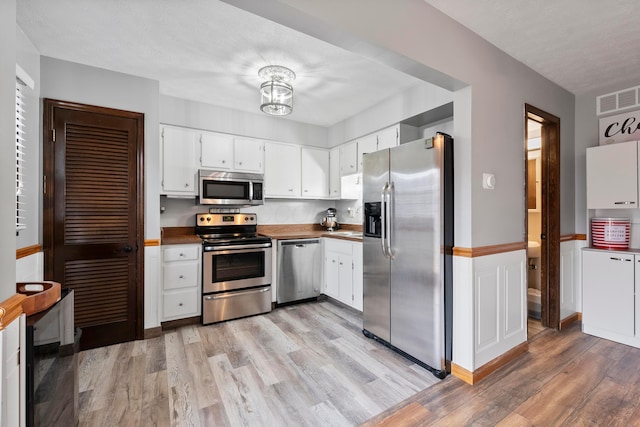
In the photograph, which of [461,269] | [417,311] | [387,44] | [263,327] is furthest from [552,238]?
[263,327]

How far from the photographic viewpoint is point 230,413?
179cm

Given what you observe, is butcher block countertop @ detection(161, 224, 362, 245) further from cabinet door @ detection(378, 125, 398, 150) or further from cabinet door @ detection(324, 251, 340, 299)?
cabinet door @ detection(378, 125, 398, 150)

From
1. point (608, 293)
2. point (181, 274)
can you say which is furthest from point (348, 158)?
point (608, 293)

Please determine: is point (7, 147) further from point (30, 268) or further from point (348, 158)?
point (348, 158)

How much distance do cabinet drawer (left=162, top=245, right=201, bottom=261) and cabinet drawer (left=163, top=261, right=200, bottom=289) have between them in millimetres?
63

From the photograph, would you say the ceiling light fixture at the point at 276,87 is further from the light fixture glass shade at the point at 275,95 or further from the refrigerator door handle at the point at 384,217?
the refrigerator door handle at the point at 384,217

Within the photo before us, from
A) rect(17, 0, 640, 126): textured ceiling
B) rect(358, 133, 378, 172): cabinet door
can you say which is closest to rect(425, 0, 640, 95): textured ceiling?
rect(17, 0, 640, 126): textured ceiling

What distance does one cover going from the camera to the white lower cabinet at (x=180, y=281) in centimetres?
306

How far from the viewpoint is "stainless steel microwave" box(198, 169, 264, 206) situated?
3492 mm

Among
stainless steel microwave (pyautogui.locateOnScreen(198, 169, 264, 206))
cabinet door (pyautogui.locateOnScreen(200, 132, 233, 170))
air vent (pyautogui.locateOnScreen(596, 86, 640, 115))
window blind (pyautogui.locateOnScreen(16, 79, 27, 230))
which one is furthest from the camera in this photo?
cabinet door (pyautogui.locateOnScreen(200, 132, 233, 170))

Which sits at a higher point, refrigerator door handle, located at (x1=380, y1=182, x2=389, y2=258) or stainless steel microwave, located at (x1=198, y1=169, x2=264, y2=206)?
stainless steel microwave, located at (x1=198, y1=169, x2=264, y2=206)

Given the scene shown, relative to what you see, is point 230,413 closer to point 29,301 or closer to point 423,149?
point 29,301

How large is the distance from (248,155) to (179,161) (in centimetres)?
84

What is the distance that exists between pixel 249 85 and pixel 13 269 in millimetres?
2557
